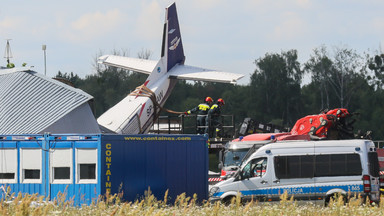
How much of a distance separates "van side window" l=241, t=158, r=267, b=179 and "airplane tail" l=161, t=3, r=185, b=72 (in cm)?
2177

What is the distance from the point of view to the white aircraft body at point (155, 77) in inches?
1398

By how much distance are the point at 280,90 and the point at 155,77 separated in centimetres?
5448

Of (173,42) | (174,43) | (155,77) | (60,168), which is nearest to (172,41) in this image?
(173,42)

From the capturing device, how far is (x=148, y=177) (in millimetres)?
19969

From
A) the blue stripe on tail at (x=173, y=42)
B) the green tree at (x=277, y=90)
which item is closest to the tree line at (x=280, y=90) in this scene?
the green tree at (x=277, y=90)

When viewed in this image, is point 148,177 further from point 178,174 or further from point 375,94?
point 375,94

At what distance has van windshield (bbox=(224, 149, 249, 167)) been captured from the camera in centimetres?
2642

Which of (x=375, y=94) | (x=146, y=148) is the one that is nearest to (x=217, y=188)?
(x=146, y=148)

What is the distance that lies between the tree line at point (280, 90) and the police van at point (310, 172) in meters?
65.5

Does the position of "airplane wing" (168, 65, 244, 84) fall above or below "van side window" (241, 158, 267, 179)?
above

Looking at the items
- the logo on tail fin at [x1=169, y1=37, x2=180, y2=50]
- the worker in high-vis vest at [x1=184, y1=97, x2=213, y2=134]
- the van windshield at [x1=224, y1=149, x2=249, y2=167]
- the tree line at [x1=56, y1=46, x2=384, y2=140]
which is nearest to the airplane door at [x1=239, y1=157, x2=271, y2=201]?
the van windshield at [x1=224, y1=149, x2=249, y2=167]

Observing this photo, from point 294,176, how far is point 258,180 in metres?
1.04

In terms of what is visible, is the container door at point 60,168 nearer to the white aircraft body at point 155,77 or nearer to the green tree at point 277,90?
the white aircraft body at point 155,77

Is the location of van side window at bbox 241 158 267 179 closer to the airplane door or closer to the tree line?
the airplane door
